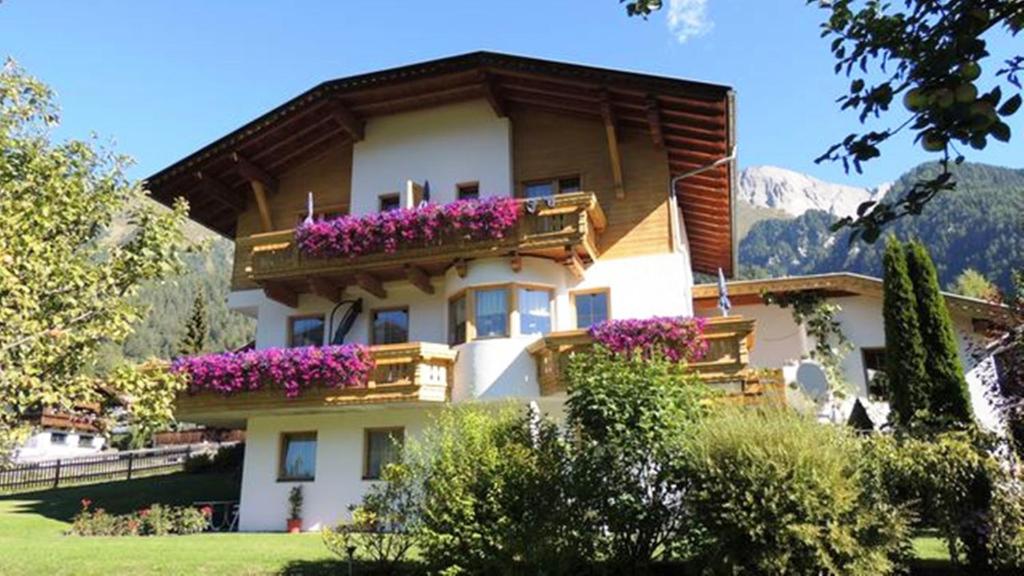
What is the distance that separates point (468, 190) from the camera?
757 inches

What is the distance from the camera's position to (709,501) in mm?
8672

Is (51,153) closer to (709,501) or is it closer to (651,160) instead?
(709,501)

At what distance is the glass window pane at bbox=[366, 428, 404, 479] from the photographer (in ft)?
57.2


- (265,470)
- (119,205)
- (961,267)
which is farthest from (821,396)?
(961,267)

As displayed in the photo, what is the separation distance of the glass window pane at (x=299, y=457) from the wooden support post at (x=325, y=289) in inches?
141

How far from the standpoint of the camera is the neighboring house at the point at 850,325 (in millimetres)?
18938

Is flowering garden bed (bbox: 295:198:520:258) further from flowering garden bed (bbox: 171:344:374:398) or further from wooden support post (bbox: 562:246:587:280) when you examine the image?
flowering garden bed (bbox: 171:344:374:398)

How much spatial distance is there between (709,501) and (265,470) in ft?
42.9

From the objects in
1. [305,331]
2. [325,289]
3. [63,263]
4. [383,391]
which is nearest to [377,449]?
[383,391]

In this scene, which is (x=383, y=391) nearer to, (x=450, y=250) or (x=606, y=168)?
(x=450, y=250)

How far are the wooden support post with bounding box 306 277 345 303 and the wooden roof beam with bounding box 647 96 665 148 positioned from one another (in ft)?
29.1

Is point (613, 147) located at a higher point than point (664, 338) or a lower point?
higher

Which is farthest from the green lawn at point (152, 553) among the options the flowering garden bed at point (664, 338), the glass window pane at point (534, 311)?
the glass window pane at point (534, 311)

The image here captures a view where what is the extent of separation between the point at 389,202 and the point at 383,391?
5.79m
